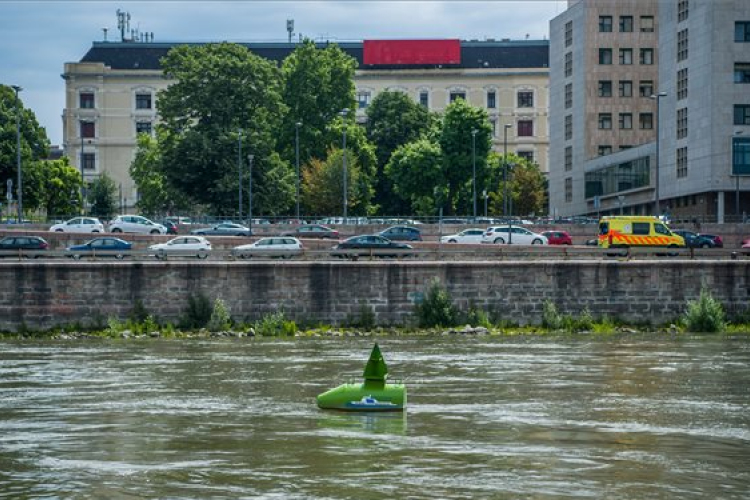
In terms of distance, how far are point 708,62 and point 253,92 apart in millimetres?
30541

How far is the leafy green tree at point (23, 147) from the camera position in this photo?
371ft

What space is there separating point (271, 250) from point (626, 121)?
224 feet

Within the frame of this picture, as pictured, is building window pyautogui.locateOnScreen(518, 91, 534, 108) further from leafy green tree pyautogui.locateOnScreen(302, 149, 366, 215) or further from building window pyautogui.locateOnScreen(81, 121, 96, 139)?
leafy green tree pyautogui.locateOnScreen(302, 149, 366, 215)

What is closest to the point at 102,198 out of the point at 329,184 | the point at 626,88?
the point at 329,184

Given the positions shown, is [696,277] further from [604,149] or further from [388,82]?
[388,82]

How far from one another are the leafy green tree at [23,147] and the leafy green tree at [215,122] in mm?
12925

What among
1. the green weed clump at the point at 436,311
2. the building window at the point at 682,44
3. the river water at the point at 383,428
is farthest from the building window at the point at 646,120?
the river water at the point at 383,428

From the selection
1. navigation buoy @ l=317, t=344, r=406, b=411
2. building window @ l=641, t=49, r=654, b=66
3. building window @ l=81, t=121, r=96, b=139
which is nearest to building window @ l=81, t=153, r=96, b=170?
building window @ l=81, t=121, r=96, b=139

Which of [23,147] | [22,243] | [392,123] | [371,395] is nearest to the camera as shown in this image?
[371,395]

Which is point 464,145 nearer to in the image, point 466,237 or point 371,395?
point 466,237

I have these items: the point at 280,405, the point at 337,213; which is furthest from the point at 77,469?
the point at 337,213

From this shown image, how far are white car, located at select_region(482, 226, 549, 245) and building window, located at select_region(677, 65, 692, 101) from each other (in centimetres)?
2523

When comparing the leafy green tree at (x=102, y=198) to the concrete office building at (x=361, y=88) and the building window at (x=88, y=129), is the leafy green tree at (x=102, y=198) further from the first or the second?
the building window at (x=88, y=129)

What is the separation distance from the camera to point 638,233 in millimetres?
74375
